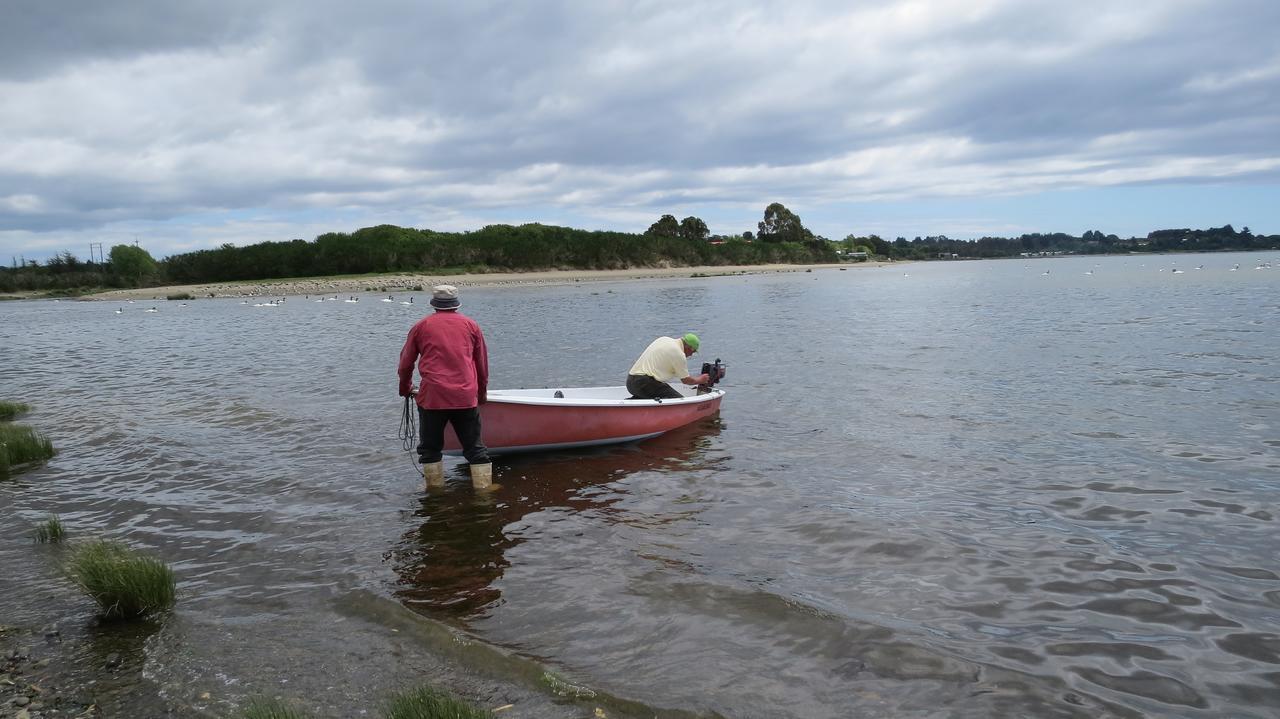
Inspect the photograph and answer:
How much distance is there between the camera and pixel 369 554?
301 inches

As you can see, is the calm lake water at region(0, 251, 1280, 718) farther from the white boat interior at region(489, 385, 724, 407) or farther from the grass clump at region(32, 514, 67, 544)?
the white boat interior at region(489, 385, 724, 407)

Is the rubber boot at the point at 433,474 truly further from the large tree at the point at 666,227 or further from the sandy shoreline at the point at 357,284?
the large tree at the point at 666,227

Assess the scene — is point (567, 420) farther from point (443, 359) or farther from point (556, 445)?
point (443, 359)

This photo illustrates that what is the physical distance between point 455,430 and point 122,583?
168 inches

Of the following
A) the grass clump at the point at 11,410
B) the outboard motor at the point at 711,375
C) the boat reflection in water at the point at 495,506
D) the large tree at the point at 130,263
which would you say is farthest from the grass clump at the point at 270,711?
the large tree at the point at 130,263

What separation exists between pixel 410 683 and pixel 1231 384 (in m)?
17.1

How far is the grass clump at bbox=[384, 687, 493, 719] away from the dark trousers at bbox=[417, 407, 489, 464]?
5440mm

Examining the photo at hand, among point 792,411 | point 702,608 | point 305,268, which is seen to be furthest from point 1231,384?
point 305,268

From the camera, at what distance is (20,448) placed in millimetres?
11406

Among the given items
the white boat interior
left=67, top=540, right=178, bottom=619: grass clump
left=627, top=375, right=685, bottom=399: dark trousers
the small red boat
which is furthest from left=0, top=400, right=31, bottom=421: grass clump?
left=627, top=375, right=685, bottom=399: dark trousers

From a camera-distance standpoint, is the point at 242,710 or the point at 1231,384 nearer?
the point at 242,710

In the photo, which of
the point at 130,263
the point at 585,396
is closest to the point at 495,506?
the point at 585,396

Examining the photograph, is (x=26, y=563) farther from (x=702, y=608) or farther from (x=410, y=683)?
(x=702, y=608)

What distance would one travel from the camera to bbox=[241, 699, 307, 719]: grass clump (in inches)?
156
